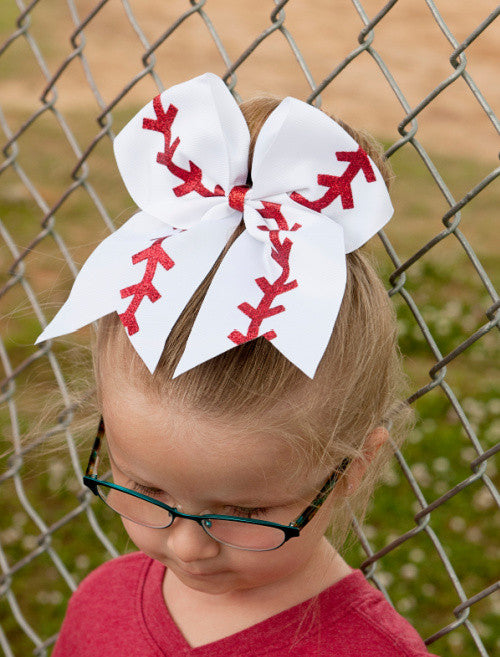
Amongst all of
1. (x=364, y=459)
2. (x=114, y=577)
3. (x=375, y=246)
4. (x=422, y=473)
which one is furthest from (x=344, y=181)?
(x=375, y=246)

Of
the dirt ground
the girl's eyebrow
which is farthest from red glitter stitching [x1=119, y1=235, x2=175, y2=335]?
the dirt ground

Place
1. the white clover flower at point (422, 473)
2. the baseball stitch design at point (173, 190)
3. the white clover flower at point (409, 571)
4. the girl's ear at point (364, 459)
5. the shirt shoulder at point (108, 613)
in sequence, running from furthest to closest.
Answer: the white clover flower at point (422, 473) < the white clover flower at point (409, 571) < the shirt shoulder at point (108, 613) < the girl's ear at point (364, 459) < the baseball stitch design at point (173, 190)

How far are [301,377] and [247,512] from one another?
8.7 inches

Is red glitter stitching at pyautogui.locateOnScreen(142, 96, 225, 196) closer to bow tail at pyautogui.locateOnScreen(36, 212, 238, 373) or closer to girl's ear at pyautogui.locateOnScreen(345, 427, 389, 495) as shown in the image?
bow tail at pyautogui.locateOnScreen(36, 212, 238, 373)

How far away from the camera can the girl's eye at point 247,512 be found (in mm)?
1360

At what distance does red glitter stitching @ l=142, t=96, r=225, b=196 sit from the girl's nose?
490 mm

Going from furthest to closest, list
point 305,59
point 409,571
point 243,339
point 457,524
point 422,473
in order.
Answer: point 305,59
point 422,473
point 457,524
point 409,571
point 243,339

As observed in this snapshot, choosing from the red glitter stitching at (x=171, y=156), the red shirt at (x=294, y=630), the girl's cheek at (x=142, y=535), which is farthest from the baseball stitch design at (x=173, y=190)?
the red shirt at (x=294, y=630)

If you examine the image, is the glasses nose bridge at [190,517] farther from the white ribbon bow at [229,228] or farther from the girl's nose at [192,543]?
the white ribbon bow at [229,228]

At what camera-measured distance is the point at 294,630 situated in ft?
4.99

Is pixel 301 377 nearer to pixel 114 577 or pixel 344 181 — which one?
pixel 344 181

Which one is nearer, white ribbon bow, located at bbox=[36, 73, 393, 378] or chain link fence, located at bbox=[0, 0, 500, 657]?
white ribbon bow, located at bbox=[36, 73, 393, 378]

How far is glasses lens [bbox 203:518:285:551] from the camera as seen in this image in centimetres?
136

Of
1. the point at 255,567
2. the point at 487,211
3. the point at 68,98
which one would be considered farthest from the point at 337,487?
the point at 68,98
